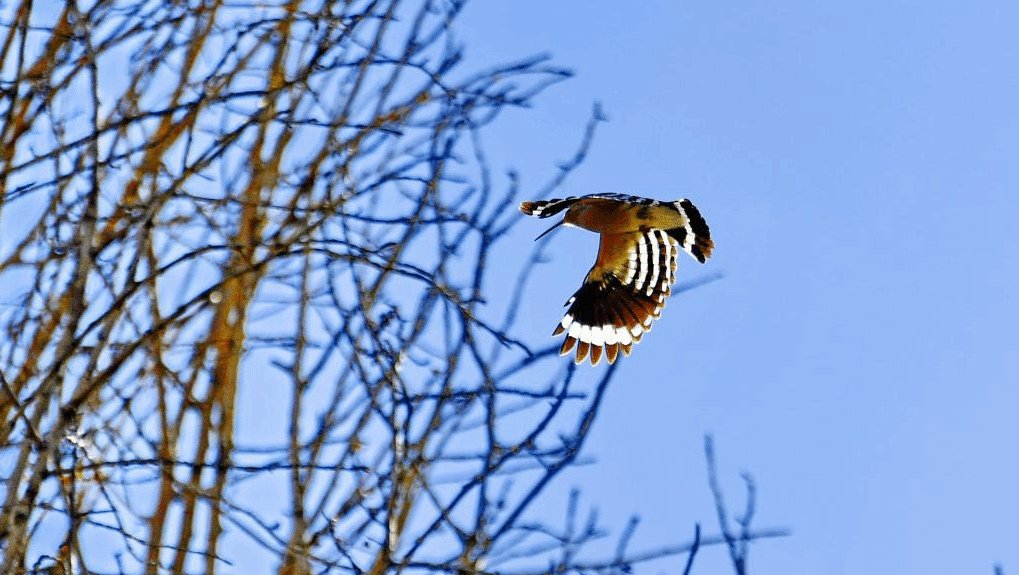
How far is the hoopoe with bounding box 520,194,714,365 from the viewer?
443cm

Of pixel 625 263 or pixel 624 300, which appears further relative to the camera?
pixel 625 263

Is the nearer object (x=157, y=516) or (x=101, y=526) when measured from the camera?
(x=101, y=526)

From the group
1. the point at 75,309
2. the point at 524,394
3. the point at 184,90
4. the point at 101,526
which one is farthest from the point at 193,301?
the point at 184,90

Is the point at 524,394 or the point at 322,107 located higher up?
the point at 322,107

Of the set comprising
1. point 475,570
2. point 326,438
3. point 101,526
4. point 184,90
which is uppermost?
point 184,90

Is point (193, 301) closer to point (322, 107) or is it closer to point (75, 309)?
point (75, 309)

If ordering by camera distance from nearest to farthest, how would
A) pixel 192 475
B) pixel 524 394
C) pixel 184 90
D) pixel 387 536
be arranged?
pixel 387 536, pixel 524 394, pixel 192 475, pixel 184 90

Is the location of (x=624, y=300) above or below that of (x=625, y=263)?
below

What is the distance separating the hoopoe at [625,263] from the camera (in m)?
4.43

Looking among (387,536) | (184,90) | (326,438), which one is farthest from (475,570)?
(184,90)

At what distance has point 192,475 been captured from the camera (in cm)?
284

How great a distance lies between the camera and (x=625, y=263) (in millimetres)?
4895

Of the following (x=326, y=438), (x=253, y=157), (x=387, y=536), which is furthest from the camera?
(x=253, y=157)

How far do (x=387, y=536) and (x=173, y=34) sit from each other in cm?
144
